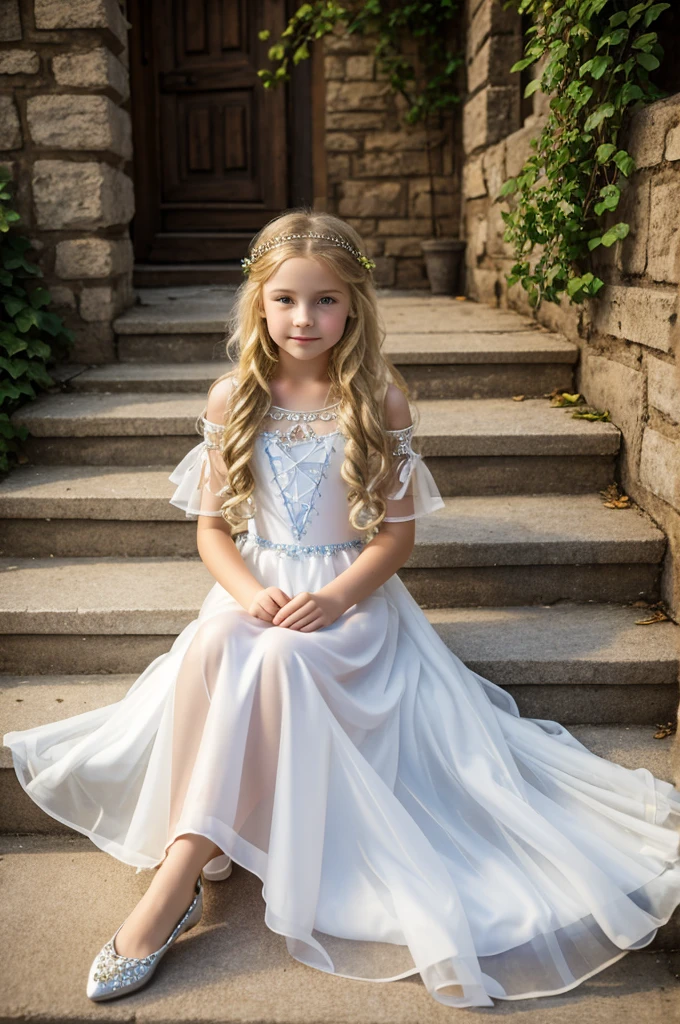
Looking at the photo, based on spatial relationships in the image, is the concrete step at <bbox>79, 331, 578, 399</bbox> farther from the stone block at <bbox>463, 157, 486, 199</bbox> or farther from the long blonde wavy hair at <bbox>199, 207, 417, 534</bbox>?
the stone block at <bbox>463, 157, 486, 199</bbox>

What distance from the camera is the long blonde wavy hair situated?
2119 millimetres

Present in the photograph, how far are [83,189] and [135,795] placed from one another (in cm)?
273

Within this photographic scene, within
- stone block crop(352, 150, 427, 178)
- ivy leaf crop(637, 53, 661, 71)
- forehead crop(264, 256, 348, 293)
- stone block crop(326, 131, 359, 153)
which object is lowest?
forehead crop(264, 256, 348, 293)

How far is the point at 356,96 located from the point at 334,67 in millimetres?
232

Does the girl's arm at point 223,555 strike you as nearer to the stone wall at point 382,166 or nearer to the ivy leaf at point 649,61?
the ivy leaf at point 649,61


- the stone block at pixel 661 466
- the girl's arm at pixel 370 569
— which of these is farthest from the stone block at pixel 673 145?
the girl's arm at pixel 370 569

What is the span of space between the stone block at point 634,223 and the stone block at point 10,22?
2.49 metres

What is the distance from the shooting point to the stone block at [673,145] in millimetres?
2424

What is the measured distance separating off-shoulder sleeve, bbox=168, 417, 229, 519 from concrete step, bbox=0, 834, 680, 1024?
35.1 inches

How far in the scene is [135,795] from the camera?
6.67 feet

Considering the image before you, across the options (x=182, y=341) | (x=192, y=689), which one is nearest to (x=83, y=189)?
(x=182, y=341)

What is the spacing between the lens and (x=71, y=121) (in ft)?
12.1

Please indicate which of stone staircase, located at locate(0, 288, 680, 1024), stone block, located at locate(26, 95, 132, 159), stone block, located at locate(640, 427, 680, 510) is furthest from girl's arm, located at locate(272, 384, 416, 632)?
stone block, located at locate(26, 95, 132, 159)

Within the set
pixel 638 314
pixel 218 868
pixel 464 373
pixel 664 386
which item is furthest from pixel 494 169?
pixel 218 868
